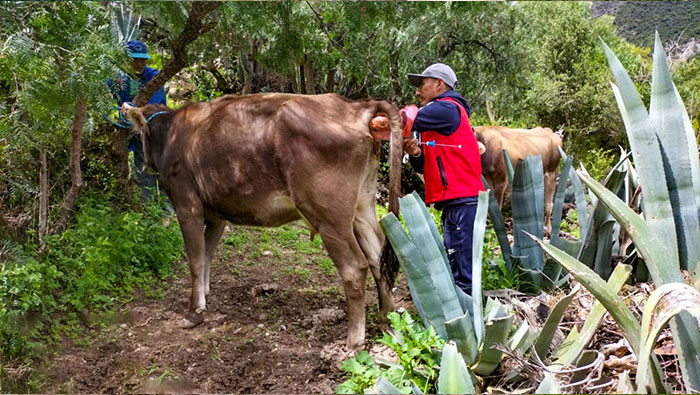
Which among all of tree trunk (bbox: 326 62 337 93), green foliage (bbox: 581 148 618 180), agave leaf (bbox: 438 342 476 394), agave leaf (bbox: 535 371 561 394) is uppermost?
tree trunk (bbox: 326 62 337 93)

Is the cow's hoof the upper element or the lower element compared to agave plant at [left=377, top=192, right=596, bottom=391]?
lower

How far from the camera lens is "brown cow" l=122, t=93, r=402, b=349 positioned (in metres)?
5.34

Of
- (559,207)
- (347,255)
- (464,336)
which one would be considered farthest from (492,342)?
(559,207)

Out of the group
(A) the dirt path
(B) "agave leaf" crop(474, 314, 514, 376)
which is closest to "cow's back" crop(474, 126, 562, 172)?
(A) the dirt path

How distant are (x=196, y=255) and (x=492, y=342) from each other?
325 cm

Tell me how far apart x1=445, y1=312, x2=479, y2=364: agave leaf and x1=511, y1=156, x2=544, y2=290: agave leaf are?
1744 millimetres

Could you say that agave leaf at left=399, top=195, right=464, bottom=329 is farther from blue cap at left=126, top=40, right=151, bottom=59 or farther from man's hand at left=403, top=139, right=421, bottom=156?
blue cap at left=126, top=40, right=151, bottom=59

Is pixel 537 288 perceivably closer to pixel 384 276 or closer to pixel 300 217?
pixel 384 276

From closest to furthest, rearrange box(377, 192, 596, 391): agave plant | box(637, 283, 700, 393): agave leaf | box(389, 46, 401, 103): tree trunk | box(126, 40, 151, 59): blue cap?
box(637, 283, 700, 393): agave leaf
box(377, 192, 596, 391): agave plant
box(126, 40, 151, 59): blue cap
box(389, 46, 401, 103): tree trunk

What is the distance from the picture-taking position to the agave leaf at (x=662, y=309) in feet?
8.38

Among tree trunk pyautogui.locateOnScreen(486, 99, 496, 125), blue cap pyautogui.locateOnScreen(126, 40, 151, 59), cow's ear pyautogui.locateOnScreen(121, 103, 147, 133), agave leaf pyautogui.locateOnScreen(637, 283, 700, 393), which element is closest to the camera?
agave leaf pyautogui.locateOnScreen(637, 283, 700, 393)

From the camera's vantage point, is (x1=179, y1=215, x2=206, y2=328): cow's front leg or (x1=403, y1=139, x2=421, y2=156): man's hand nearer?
(x1=403, y1=139, x2=421, y2=156): man's hand

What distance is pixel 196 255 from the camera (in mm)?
6223

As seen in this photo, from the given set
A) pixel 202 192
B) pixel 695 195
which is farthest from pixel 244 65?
pixel 695 195
